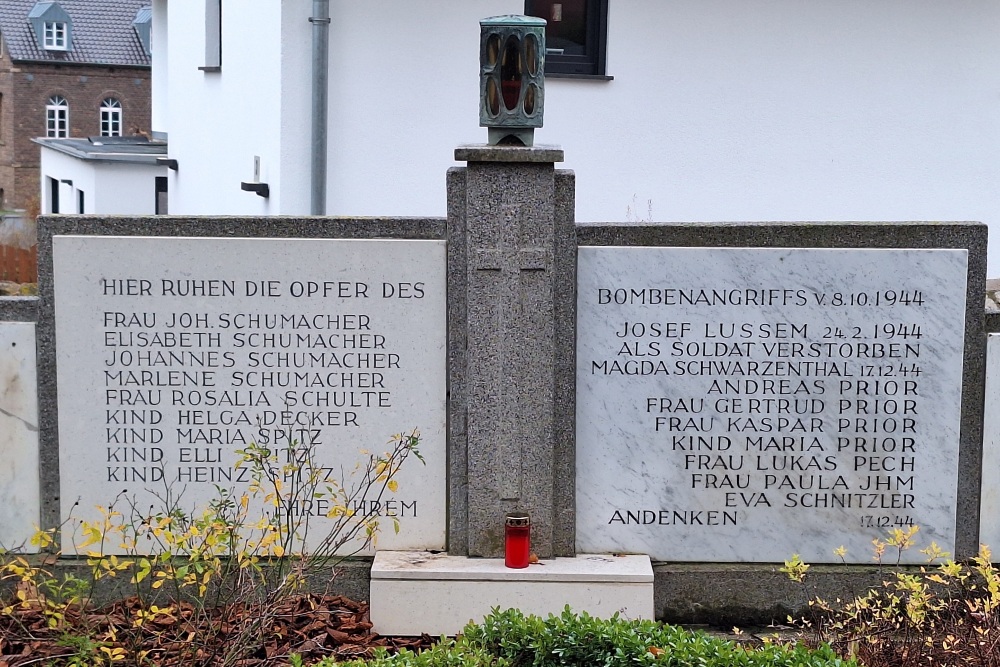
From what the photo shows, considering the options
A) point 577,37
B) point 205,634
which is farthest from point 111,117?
point 205,634

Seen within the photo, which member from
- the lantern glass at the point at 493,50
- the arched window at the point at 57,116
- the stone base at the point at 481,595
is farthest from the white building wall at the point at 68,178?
the arched window at the point at 57,116

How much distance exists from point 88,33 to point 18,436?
191 feet

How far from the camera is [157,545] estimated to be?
5.67 meters

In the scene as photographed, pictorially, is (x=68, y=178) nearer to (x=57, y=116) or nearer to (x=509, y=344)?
(x=509, y=344)

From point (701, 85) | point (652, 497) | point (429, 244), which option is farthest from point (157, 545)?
point (701, 85)

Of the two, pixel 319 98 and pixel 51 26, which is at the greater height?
pixel 51 26

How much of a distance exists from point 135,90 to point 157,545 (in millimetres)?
56687

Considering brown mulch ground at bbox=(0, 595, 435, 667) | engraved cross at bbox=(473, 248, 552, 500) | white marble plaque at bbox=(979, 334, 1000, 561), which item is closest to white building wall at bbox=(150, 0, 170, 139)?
engraved cross at bbox=(473, 248, 552, 500)

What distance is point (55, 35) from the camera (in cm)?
5812

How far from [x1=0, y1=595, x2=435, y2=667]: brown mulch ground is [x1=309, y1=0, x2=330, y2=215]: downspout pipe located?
6738 millimetres

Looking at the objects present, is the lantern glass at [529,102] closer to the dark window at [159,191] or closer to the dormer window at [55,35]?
the dark window at [159,191]

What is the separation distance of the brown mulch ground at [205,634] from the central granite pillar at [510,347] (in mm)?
635

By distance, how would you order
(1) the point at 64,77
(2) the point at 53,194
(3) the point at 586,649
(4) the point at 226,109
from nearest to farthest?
(3) the point at 586,649 → (4) the point at 226,109 → (2) the point at 53,194 → (1) the point at 64,77

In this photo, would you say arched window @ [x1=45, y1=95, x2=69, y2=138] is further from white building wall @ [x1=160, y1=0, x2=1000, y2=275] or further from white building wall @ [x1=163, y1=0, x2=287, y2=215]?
white building wall @ [x1=160, y1=0, x2=1000, y2=275]
